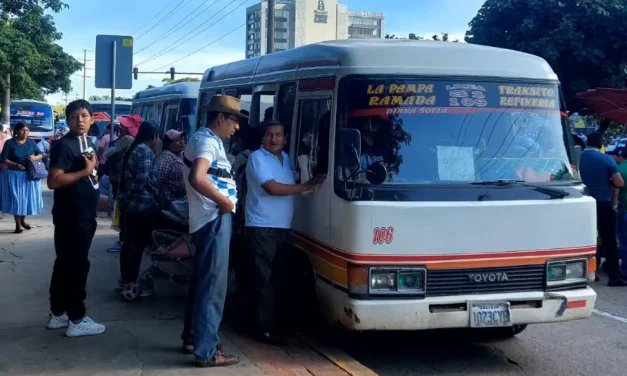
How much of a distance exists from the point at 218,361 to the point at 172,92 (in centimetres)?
1347

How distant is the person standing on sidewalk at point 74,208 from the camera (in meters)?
6.14

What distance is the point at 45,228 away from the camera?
44.6ft

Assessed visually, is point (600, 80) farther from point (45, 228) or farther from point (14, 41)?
point (14, 41)

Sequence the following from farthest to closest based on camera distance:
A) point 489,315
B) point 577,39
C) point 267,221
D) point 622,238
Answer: point 577,39
point 622,238
point 267,221
point 489,315

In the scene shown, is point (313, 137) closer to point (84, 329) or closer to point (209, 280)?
point (209, 280)

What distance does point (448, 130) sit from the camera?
6113 mm

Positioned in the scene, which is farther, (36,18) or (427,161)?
(36,18)

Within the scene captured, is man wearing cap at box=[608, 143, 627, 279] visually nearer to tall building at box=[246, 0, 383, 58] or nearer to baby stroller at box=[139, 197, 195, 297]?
baby stroller at box=[139, 197, 195, 297]

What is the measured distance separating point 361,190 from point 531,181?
143cm

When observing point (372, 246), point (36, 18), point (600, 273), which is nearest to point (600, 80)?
point (600, 273)

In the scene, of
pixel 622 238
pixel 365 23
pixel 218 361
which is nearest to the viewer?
pixel 218 361

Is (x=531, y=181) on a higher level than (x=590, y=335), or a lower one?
higher

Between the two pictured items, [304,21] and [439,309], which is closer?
[439,309]

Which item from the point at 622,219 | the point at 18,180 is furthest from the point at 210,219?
the point at 18,180
